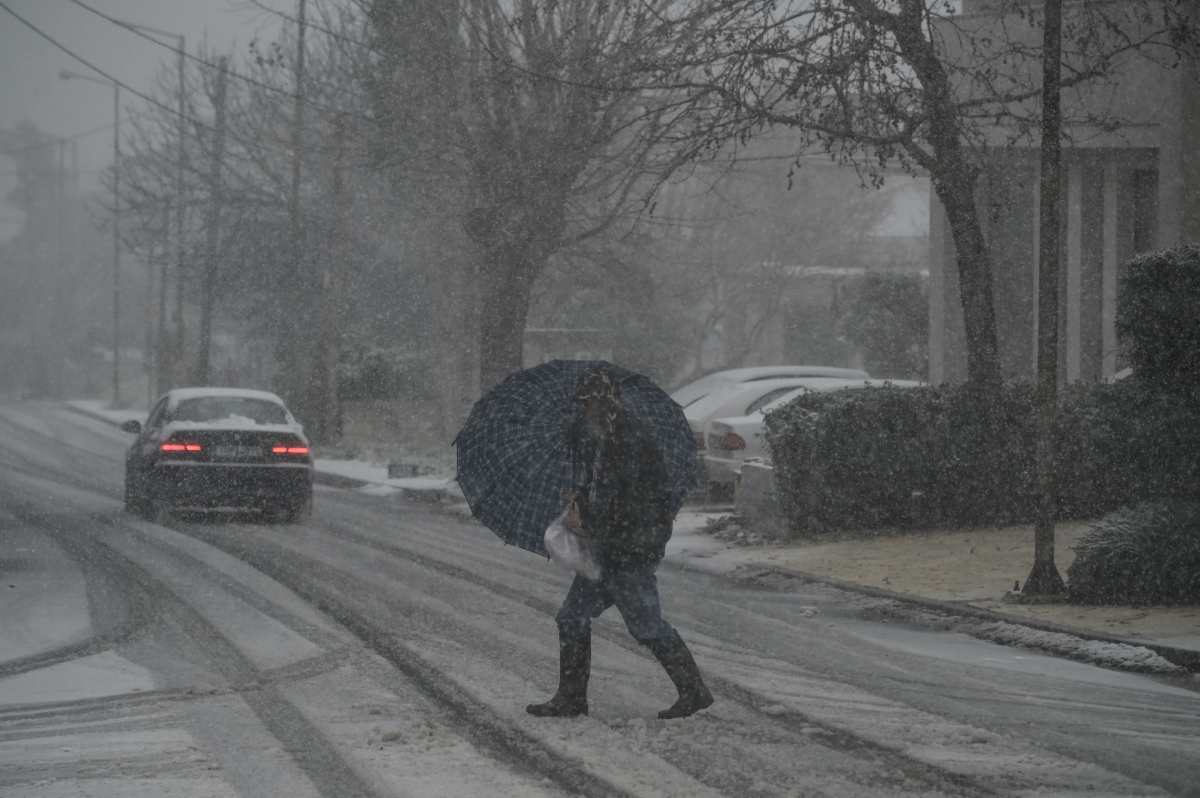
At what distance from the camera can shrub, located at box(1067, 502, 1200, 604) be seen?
9.65 m

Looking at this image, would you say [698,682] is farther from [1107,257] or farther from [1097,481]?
[1107,257]

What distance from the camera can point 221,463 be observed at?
1611cm

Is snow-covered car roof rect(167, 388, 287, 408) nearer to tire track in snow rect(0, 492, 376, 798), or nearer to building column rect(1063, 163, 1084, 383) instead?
tire track in snow rect(0, 492, 376, 798)

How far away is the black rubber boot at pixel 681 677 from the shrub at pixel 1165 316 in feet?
19.5

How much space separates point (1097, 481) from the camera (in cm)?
1351

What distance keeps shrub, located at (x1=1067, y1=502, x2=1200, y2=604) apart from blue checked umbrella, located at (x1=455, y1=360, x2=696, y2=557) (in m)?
4.51

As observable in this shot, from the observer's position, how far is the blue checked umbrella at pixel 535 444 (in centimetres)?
664

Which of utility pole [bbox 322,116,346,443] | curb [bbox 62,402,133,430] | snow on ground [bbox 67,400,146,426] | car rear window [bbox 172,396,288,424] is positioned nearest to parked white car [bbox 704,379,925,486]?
car rear window [bbox 172,396,288,424]

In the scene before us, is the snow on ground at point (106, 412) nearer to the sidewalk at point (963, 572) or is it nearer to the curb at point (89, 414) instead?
the curb at point (89, 414)

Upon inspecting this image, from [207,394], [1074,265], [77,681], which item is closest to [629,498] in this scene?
[77,681]

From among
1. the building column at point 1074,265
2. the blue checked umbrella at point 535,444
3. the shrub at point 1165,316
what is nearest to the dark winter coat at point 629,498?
the blue checked umbrella at point 535,444

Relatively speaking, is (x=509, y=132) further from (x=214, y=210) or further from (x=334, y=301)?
(x=214, y=210)

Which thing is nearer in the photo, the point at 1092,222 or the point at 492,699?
the point at 492,699

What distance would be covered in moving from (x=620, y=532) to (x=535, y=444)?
677 mm
